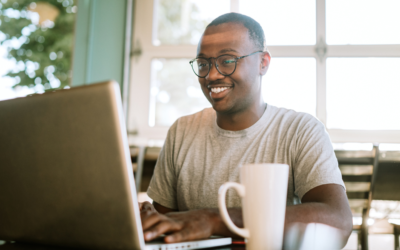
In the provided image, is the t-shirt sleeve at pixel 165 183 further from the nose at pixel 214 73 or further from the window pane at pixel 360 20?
the window pane at pixel 360 20

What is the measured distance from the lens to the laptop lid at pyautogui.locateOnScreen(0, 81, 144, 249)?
1.46ft

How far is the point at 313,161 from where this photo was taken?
987mm

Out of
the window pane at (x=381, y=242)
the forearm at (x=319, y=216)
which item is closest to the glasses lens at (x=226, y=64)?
the forearm at (x=319, y=216)

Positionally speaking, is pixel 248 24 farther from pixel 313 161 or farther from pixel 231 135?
pixel 313 161

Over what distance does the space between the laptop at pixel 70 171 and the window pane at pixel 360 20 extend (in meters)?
2.19

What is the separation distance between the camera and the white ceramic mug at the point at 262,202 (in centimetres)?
51

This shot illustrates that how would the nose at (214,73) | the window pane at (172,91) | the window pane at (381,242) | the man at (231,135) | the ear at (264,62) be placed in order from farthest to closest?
the window pane at (172,91), the window pane at (381,242), the ear at (264,62), the nose at (214,73), the man at (231,135)

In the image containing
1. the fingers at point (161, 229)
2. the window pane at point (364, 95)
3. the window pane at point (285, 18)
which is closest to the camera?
the fingers at point (161, 229)

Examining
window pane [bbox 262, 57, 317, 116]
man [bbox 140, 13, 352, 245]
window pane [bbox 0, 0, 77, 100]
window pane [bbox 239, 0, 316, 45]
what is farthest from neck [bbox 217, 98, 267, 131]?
window pane [bbox 0, 0, 77, 100]

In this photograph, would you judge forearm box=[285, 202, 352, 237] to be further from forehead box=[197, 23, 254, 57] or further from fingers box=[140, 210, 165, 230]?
forehead box=[197, 23, 254, 57]

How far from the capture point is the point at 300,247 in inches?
25.6

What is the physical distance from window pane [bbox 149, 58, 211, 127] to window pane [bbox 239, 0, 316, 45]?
23.3 inches

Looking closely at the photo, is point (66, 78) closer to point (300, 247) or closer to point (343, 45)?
point (343, 45)

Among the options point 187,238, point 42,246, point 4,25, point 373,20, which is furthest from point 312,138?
point 4,25
